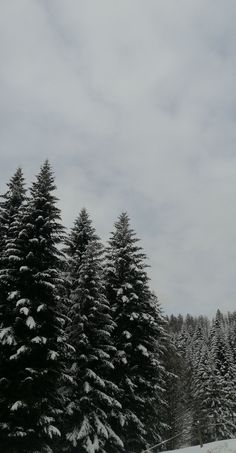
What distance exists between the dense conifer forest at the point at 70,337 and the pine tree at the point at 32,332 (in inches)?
1.9

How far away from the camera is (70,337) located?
27578mm

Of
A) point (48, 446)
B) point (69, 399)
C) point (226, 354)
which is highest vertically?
point (226, 354)

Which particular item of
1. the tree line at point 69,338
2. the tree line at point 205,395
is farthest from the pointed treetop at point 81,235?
the tree line at point 205,395

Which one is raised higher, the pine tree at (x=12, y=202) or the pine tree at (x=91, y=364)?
the pine tree at (x=12, y=202)

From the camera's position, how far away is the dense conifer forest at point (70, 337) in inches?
847

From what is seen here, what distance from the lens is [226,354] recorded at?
2955 inches

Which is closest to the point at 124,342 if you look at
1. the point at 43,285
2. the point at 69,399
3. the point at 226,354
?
the point at 69,399

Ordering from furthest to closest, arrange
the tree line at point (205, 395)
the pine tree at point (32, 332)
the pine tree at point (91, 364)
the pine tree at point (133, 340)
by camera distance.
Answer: the tree line at point (205, 395)
the pine tree at point (133, 340)
the pine tree at point (91, 364)
the pine tree at point (32, 332)

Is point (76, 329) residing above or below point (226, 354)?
below

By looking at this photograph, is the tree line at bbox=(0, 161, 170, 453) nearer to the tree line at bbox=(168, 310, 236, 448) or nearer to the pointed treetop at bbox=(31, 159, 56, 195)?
the pointed treetop at bbox=(31, 159, 56, 195)

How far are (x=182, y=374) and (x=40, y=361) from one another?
3478cm

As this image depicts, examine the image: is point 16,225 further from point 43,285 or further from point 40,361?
point 40,361

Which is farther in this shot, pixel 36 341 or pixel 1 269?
pixel 1 269

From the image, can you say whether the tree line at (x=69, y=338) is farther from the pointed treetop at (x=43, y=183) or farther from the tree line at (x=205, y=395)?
the tree line at (x=205, y=395)
